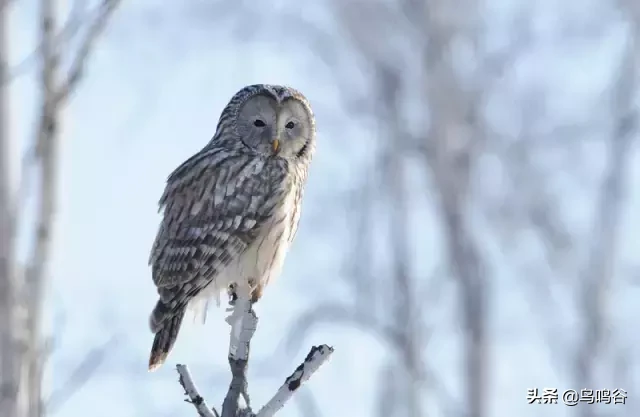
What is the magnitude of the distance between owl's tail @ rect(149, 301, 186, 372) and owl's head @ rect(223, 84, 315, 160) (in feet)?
3.14

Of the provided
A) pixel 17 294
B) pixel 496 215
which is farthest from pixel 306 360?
pixel 496 215

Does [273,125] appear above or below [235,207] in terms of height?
above

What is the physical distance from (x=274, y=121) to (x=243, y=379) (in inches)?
76.5

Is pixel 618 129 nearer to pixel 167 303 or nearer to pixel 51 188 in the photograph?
pixel 167 303

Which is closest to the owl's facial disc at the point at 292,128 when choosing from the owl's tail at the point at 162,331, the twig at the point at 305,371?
the owl's tail at the point at 162,331

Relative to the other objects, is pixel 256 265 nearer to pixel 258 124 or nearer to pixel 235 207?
pixel 235 207

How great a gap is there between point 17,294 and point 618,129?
7.32 meters

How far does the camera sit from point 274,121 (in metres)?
5.85

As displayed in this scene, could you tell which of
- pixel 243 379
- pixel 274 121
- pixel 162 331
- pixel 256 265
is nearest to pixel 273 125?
pixel 274 121

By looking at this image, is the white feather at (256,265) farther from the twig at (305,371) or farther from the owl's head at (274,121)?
the twig at (305,371)

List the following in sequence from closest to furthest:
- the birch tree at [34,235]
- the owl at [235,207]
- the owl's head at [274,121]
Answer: the birch tree at [34,235]
the owl at [235,207]
the owl's head at [274,121]

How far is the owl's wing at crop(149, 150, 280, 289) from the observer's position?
17.6ft

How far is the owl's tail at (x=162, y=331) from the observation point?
16.6ft

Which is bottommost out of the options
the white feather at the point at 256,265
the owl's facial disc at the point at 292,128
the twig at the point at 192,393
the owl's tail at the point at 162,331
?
the twig at the point at 192,393
